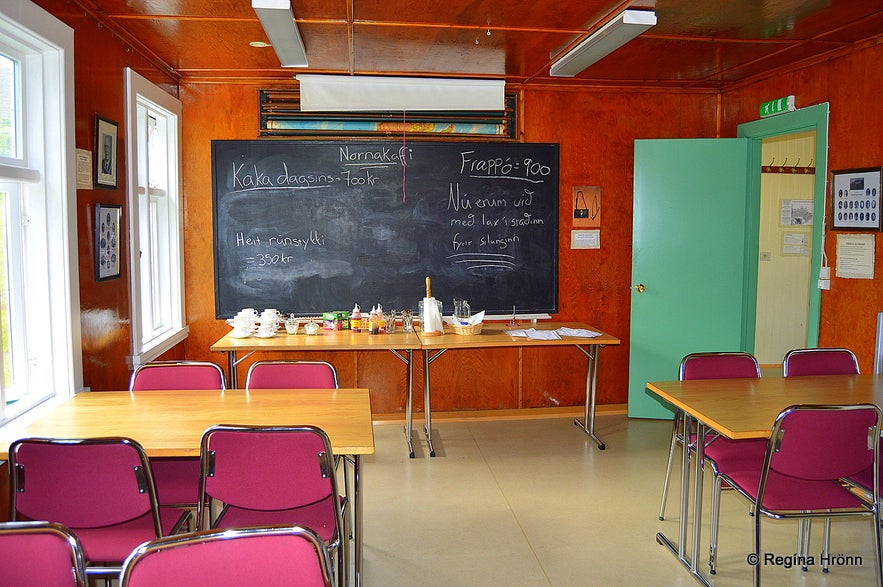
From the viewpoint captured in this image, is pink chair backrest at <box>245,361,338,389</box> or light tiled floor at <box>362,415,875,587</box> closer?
light tiled floor at <box>362,415,875,587</box>

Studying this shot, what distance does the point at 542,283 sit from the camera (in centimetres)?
574

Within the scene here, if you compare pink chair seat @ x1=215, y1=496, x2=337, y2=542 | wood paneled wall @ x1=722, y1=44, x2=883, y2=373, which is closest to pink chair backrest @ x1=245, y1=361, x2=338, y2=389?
pink chair seat @ x1=215, y1=496, x2=337, y2=542

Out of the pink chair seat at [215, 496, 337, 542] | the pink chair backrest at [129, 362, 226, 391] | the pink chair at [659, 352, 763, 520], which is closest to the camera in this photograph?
the pink chair seat at [215, 496, 337, 542]

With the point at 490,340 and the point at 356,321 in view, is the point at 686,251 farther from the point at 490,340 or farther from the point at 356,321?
the point at 356,321

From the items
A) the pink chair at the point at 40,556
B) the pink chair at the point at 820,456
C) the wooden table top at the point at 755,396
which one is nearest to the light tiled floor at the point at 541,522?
the pink chair at the point at 820,456

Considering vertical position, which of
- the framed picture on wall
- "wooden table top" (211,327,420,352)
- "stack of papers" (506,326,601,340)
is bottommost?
"wooden table top" (211,327,420,352)

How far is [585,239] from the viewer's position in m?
5.78

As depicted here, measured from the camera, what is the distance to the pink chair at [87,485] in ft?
7.44

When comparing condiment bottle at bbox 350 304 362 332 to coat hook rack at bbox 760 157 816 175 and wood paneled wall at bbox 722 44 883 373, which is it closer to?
wood paneled wall at bbox 722 44 883 373

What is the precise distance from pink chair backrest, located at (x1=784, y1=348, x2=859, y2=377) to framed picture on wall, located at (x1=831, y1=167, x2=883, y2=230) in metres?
0.93

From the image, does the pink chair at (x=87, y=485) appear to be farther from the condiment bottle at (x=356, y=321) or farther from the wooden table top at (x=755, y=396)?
the condiment bottle at (x=356, y=321)

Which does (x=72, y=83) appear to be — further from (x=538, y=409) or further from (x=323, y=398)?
(x=538, y=409)

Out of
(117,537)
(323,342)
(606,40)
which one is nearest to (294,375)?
(323,342)

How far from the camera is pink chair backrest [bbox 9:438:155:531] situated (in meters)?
2.27
